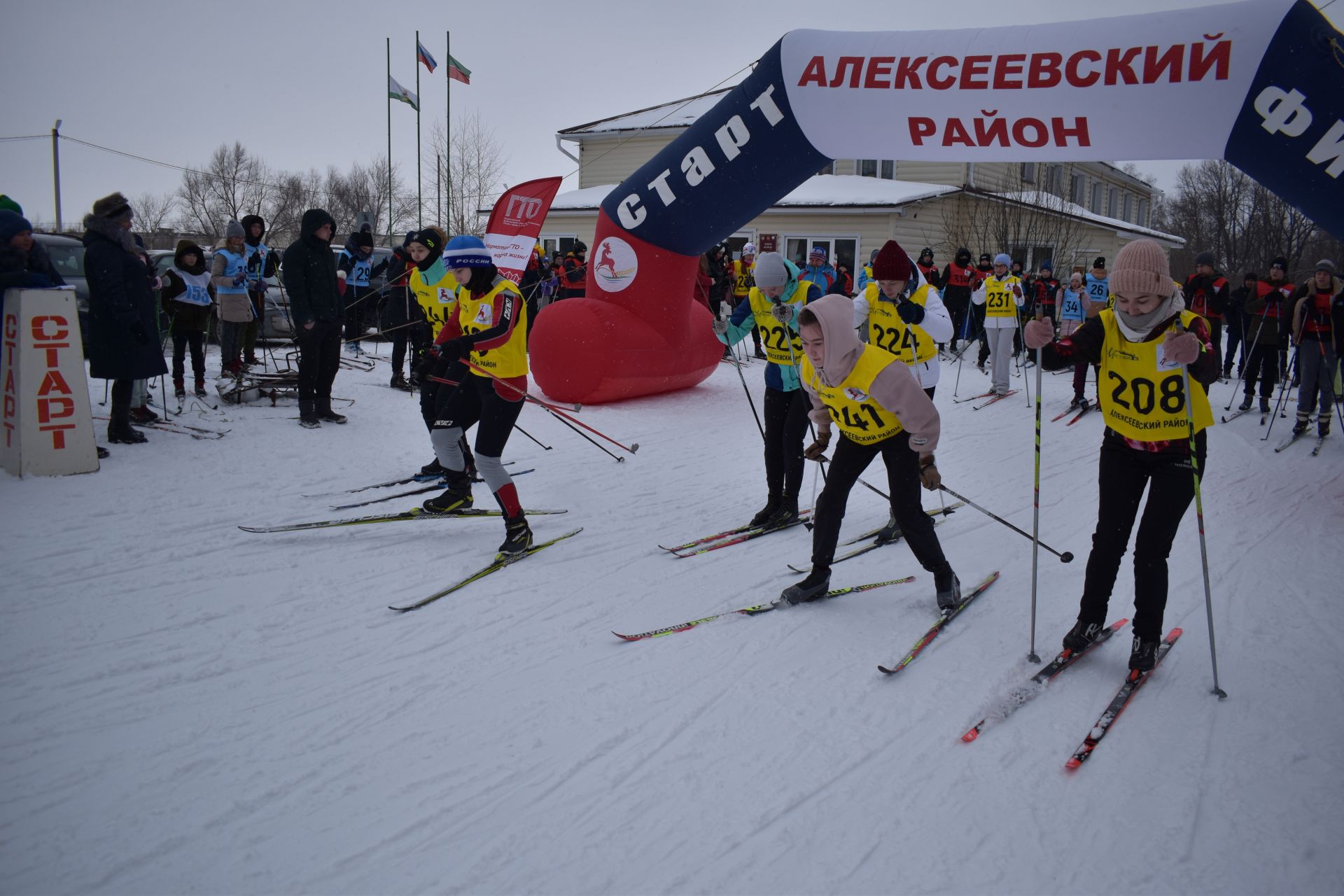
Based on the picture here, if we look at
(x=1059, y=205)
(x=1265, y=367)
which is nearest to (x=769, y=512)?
(x=1265, y=367)

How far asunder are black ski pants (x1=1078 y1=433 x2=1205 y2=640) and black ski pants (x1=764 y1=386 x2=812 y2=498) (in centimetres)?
204

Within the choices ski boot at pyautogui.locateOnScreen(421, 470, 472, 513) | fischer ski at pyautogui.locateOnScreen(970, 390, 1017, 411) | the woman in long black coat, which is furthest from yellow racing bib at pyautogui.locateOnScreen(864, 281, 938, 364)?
fischer ski at pyautogui.locateOnScreen(970, 390, 1017, 411)

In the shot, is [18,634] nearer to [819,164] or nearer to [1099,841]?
[1099,841]

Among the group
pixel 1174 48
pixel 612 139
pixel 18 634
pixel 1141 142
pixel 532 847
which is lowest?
pixel 532 847

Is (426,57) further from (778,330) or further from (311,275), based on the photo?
(778,330)

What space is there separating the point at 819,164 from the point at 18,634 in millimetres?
7257

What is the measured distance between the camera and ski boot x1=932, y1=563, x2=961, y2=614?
4082 mm

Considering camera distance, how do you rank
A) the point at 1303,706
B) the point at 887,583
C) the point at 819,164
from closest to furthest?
the point at 1303,706 < the point at 887,583 < the point at 819,164

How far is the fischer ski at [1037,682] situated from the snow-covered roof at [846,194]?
53.5ft

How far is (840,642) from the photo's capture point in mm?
3820

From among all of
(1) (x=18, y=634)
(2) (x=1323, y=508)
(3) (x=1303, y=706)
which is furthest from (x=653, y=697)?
(2) (x=1323, y=508)

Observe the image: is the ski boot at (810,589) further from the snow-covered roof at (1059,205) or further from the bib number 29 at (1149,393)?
the snow-covered roof at (1059,205)

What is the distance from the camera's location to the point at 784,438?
215 inches

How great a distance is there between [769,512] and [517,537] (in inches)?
68.0
